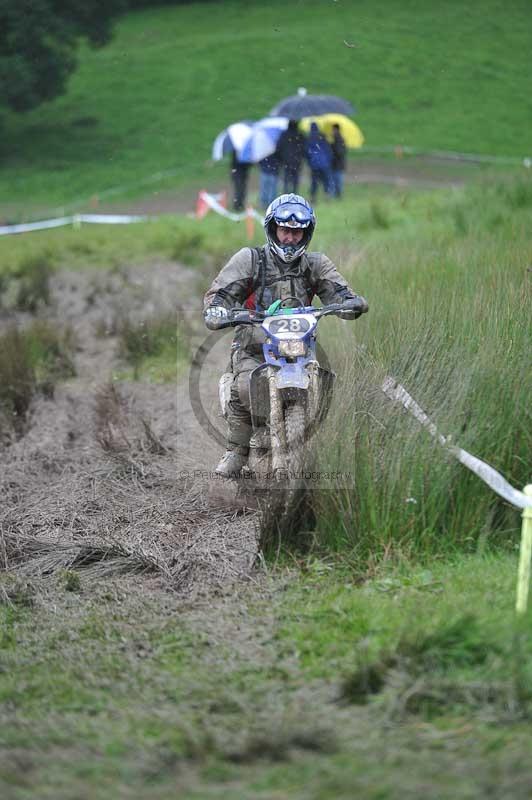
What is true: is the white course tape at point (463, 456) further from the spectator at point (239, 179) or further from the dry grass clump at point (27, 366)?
the spectator at point (239, 179)

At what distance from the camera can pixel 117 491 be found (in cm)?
867

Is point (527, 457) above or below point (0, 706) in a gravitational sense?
above

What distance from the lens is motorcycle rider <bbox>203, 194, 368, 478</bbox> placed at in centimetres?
773

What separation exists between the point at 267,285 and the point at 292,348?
31.0 inches

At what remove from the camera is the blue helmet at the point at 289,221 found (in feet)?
24.9

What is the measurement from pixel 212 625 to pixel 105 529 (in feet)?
6.71

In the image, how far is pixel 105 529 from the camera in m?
7.70

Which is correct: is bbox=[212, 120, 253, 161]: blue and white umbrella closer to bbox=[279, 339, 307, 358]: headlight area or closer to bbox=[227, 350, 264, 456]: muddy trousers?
bbox=[227, 350, 264, 456]: muddy trousers

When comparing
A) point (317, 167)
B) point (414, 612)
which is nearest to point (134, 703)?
point (414, 612)

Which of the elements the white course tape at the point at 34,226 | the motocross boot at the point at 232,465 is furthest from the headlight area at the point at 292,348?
the white course tape at the point at 34,226

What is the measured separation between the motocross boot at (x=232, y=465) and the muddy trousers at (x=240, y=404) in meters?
0.03

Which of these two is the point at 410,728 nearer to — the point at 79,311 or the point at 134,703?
the point at 134,703

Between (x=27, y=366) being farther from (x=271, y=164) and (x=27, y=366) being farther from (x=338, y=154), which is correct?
(x=338, y=154)

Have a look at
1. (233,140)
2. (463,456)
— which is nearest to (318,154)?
(233,140)
